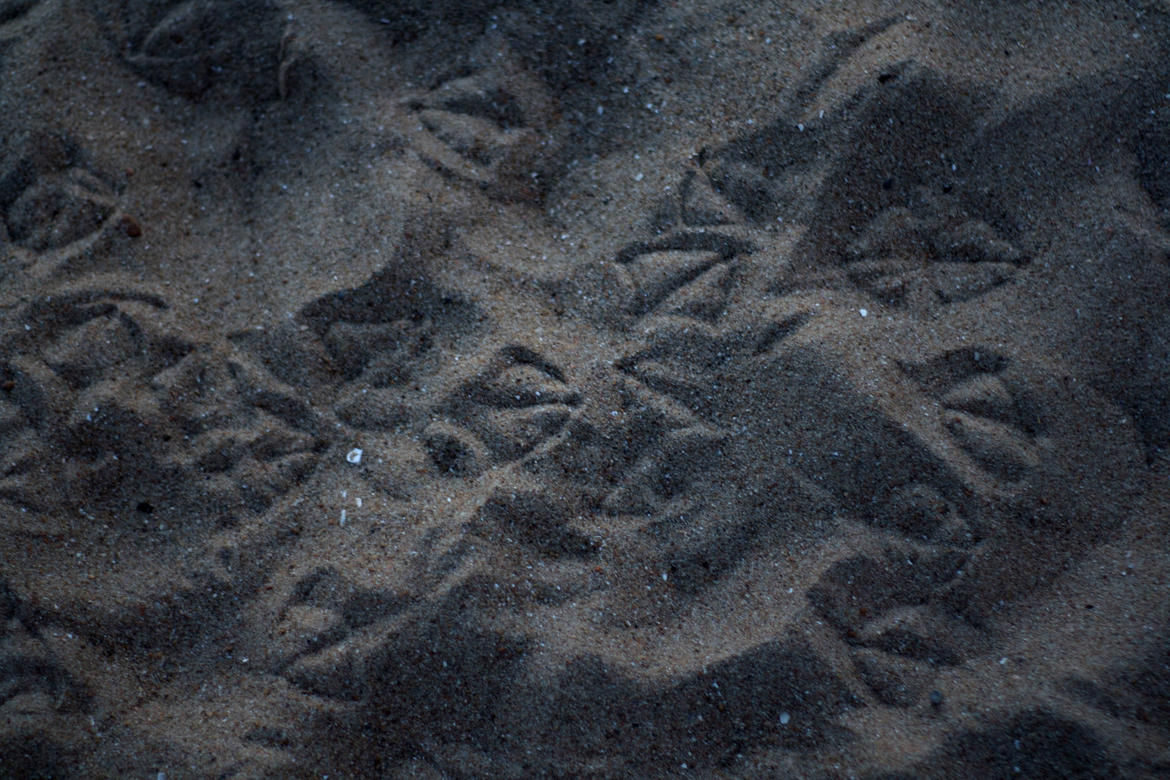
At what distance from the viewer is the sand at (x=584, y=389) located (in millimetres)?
1576

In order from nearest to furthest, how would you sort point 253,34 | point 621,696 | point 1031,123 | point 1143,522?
point 621,696
point 1143,522
point 1031,123
point 253,34

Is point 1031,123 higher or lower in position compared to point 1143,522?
higher

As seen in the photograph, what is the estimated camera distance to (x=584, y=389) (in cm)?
180

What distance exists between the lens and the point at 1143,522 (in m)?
1.68

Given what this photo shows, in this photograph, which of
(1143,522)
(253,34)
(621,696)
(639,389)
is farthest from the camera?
(253,34)

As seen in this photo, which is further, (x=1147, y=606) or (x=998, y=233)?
(x=998, y=233)

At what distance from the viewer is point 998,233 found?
1901 millimetres

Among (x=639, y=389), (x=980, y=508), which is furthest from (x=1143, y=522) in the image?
(x=639, y=389)

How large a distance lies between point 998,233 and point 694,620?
126 cm

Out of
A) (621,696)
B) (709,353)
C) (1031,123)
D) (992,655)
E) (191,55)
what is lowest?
(621,696)

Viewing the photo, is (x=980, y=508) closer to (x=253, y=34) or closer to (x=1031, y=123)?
(x=1031, y=123)

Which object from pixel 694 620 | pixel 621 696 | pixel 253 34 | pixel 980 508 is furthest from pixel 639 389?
pixel 253 34

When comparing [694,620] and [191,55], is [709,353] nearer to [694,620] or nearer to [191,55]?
[694,620]

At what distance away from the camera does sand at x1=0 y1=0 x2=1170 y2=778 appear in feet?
5.17
